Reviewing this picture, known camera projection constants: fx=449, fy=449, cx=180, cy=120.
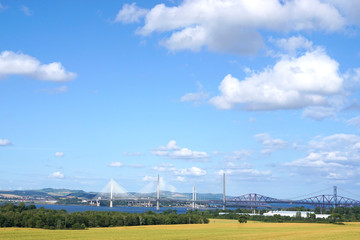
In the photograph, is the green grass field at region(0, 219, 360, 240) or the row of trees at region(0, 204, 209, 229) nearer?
the green grass field at region(0, 219, 360, 240)

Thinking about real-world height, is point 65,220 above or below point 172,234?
above

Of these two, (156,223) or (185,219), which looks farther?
(185,219)

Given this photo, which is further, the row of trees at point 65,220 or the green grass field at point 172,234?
the row of trees at point 65,220

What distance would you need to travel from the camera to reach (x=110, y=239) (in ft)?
200

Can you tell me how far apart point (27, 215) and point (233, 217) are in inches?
3269

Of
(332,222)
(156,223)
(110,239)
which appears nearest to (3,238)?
(110,239)

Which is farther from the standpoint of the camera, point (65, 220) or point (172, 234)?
point (65, 220)

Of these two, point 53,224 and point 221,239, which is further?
point 53,224

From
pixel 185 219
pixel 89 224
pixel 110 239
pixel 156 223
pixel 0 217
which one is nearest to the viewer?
pixel 110 239

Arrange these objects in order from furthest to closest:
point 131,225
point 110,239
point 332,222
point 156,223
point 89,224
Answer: point 332,222 → point 156,223 → point 131,225 → point 89,224 → point 110,239

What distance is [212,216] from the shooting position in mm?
166000

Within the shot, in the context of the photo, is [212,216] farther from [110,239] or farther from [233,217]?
[110,239]

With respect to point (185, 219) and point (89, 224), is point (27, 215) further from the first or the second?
point (185, 219)

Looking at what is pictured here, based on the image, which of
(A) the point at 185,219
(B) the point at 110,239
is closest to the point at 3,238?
(B) the point at 110,239
